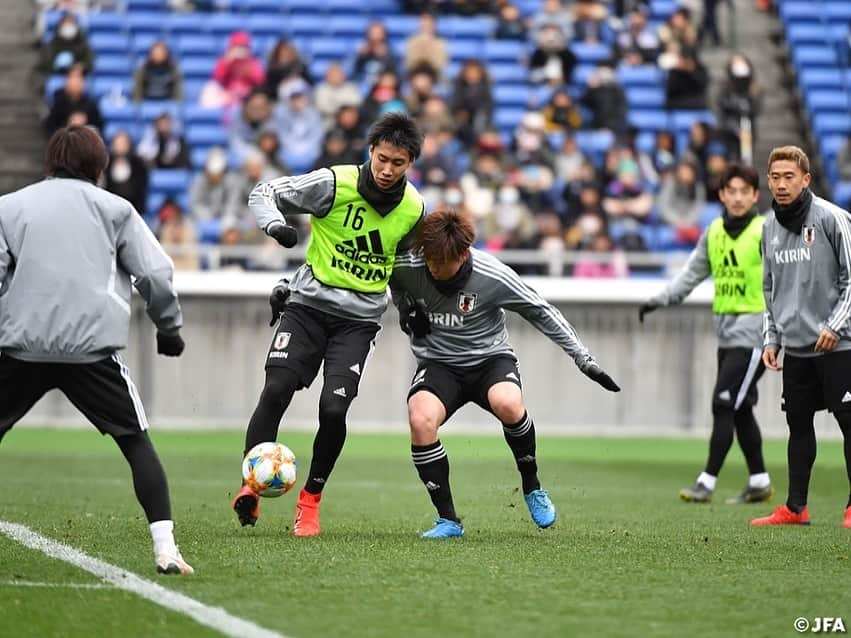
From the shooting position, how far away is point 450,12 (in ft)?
78.4

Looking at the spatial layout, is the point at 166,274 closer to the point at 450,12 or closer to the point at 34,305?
Answer: the point at 34,305

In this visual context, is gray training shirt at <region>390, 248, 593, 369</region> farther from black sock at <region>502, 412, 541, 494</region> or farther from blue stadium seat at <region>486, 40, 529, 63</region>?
A: blue stadium seat at <region>486, 40, 529, 63</region>

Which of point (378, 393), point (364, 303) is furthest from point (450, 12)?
point (364, 303)

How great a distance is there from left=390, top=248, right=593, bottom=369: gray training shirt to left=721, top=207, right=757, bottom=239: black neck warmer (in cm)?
319

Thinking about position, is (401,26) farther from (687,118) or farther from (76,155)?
(76,155)

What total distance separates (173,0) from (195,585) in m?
19.2

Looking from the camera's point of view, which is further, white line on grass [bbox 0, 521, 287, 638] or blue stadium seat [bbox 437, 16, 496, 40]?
blue stadium seat [bbox 437, 16, 496, 40]

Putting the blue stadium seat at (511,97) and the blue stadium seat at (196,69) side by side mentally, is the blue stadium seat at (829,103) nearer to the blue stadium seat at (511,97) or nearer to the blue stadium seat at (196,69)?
the blue stadium seat at (511,97)

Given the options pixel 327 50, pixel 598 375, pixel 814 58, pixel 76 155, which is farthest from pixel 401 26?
pixel 76 155

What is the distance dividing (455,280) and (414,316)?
36cm

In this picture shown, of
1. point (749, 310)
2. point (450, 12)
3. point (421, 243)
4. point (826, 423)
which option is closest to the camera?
point (421, 243)

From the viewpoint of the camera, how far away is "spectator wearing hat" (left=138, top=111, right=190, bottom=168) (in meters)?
20.4

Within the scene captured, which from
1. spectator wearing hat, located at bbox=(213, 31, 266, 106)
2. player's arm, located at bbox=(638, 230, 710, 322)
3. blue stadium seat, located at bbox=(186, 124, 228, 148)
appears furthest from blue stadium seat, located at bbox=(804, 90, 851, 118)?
player's arm, located at bbox=(638, 230, 710, 322)

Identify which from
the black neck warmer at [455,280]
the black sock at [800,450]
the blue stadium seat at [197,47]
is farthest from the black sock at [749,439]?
the blue stadium seat at [197,47]
